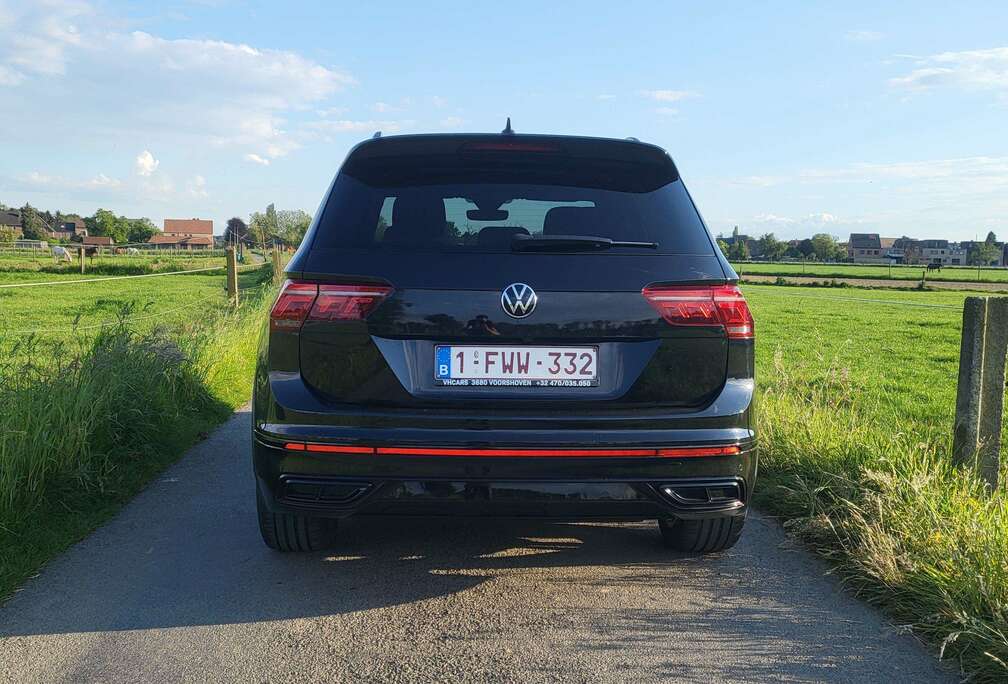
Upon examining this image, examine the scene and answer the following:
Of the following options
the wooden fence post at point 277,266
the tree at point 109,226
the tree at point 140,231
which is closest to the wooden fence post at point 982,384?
the wooden fence post at point 277,266

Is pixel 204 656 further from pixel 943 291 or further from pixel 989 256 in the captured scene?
pixel 989 256

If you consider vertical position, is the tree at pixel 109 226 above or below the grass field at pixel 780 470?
above

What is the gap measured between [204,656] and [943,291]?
173ft

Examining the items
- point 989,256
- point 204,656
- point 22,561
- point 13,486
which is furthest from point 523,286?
point 989,256

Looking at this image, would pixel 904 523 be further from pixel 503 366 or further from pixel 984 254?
pixel 984 254

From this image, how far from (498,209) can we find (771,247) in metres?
202

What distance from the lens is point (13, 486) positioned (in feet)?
14.0

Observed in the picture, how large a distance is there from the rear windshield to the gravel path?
141 cm

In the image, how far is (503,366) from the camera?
314 centimetres

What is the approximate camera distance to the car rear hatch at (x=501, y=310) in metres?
3.13

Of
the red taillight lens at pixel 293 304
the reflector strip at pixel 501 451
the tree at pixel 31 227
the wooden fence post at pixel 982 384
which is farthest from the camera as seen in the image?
the tree at pixel 31 227

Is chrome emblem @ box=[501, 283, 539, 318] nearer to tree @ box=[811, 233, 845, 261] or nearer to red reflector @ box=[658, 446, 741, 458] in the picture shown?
red reflector @ box=[658, 446, 741, 458]

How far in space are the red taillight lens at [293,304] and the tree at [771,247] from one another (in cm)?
20098

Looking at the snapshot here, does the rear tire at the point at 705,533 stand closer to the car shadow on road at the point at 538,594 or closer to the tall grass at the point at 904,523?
the car shadow on road at the point at 538,594
